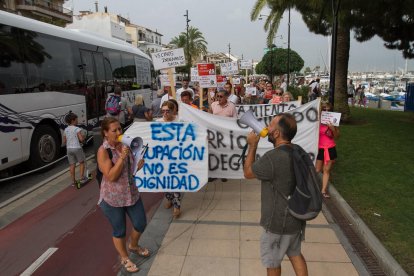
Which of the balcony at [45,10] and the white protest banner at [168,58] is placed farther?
the balcony at [45,10]

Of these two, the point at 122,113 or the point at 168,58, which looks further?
the point at 122,113

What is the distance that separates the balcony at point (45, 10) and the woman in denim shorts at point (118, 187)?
107 feet

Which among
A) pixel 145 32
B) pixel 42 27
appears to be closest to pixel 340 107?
pixel 42 27

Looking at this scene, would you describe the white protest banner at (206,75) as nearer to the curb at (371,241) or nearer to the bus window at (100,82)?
the bus window at (100,82)

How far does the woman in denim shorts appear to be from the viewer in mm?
3459

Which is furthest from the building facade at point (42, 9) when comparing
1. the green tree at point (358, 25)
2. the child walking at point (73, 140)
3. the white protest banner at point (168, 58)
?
the child walking at point (73, 140)

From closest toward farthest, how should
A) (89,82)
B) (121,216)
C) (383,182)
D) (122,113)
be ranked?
(121,216), (383,182), (122,113), (89,82)

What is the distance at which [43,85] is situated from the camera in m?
8.27

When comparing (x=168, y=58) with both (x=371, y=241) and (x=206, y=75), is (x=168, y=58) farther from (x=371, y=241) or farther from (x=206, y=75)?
(x=371, y=241)

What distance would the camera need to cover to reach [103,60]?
11.7 metres

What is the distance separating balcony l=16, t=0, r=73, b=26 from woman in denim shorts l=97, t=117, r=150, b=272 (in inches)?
1288

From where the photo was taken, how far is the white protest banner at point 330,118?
5.79m

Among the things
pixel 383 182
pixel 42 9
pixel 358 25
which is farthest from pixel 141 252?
pixel 42 9

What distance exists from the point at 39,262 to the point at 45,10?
111ft
